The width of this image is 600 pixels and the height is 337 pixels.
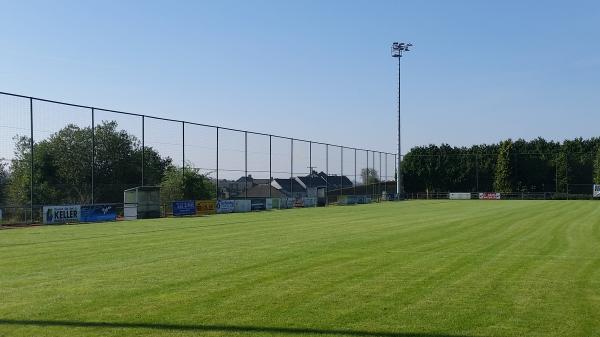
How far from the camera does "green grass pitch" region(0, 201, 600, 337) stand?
7.47m

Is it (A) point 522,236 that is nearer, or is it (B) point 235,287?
(B) point 235,287

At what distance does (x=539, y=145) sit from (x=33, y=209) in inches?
3399

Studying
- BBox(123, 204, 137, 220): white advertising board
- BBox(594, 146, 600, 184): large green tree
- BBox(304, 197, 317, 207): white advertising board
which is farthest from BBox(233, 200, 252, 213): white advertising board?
BBox(594, 146, 600, 184): large green tree

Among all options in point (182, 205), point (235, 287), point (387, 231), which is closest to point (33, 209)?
point (182, 205)

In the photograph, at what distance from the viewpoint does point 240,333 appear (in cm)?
709

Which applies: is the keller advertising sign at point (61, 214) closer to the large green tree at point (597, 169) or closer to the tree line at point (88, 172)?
the tree line at point (88, 172)

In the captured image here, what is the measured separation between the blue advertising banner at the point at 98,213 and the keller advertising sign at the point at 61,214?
19.9 inches

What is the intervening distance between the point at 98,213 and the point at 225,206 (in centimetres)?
1405

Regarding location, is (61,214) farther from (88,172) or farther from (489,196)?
(489,196)

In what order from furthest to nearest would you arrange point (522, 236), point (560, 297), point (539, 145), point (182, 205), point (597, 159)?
point (539, 145) → point (597, 159) → point (182, 205) → point (522, 236) → point (560, 297)

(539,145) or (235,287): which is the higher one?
(539,145)

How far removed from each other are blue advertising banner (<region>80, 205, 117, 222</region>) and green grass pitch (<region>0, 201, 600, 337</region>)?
1899cm

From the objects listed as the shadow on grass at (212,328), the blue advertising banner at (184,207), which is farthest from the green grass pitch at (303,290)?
the blue advertising banner at (184,207)

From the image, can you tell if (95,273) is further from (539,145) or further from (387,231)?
(539,145)
